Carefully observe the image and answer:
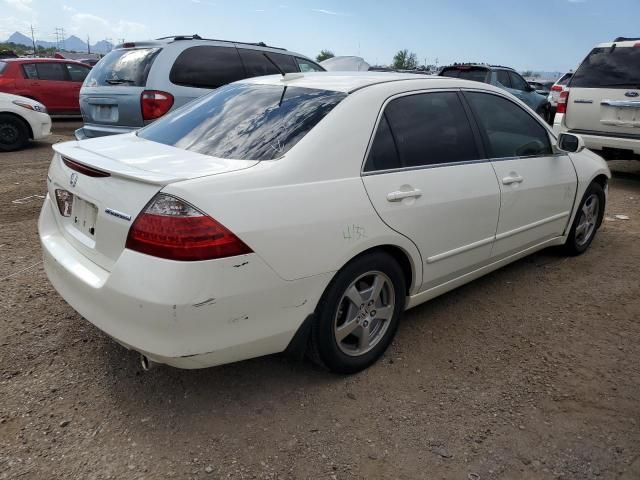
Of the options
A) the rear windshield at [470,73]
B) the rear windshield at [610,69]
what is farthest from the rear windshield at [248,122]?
the rear windshield at [470,73]

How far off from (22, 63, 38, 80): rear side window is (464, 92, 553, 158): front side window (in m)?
11.8

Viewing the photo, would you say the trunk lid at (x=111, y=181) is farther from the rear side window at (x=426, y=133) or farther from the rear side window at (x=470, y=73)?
the rear side window at (x=470, y=73)

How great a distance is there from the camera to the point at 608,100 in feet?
23.8

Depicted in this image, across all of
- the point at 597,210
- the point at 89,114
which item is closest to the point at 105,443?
the point at 597,210

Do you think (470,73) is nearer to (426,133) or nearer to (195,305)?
(426,133)

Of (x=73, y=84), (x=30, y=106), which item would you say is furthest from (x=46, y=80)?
(x=30, y=106)

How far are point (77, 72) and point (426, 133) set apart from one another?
12340mm

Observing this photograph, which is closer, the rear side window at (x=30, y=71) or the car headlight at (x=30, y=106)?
the car headlight at (x=30, y=106)

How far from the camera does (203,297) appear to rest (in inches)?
84.9

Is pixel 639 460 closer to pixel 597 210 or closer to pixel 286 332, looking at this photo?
pixel 286 332

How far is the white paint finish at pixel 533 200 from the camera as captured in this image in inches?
144

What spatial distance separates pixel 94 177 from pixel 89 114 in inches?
192

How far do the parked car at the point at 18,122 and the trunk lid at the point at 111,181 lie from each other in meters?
7.82

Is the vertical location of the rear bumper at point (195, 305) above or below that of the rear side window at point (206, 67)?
below
